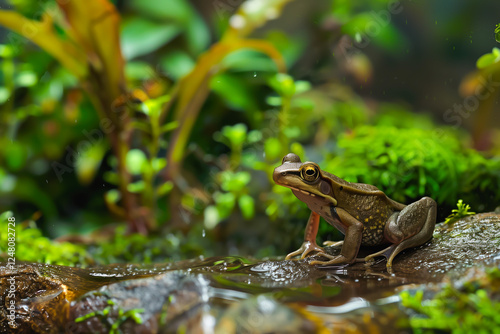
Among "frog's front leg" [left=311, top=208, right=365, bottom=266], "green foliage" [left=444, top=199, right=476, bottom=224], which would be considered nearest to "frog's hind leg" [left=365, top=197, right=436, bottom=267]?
"frog's front leg" [left=311, top=208, right=365, bottom=266]

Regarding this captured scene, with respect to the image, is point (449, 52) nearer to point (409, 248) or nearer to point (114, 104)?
point (409, 248)

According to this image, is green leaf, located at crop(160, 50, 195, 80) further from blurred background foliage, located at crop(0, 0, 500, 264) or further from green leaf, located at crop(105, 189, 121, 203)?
green leaf, located at crop(105, 189, 121, 203)

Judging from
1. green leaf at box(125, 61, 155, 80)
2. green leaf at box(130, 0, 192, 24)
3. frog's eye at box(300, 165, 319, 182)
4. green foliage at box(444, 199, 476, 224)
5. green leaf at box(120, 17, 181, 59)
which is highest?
green leaf at box(130, 0, 192, 24)

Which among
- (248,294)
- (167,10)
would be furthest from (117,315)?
(167,10)

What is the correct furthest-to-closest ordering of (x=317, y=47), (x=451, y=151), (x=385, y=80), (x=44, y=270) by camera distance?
(x=317, y=47) → (x=385, y=80) → (x=451, y=151) → (x=44, y=270)

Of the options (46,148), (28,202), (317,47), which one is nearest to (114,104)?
(46,148)

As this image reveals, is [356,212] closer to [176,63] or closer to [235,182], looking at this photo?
[235,182]
